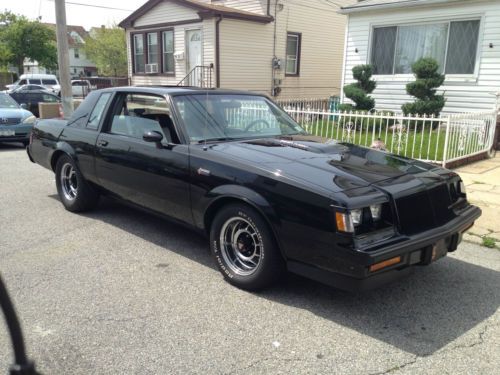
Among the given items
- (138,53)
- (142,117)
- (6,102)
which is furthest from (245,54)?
(142,117)

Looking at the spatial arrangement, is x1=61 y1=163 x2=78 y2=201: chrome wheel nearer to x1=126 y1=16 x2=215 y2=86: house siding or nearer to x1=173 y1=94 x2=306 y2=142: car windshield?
x1=173 y1=94 x2=306 y2=142: car windshield

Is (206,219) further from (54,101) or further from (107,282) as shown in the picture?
(54,101)

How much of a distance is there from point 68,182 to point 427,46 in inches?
419

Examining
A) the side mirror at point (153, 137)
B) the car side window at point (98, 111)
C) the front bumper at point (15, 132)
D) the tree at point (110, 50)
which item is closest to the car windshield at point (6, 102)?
the front bumper at point (15, 132)

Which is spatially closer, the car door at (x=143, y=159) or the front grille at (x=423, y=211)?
the front grille at (x=423, y=211)

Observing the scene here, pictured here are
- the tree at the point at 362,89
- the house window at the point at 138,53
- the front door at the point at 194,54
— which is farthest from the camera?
the house window at the point at 138,53

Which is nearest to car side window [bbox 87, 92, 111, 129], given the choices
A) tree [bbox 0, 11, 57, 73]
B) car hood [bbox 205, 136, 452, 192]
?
car hood [bbox 205, 136, 452, 192]

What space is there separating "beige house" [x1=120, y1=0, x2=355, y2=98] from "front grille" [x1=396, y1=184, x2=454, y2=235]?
576 inches

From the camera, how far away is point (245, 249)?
3.88 meters

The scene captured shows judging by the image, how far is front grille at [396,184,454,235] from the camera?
11.1 feet

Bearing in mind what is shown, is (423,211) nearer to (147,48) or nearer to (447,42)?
(447,42)

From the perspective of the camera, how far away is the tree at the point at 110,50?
1845 inches

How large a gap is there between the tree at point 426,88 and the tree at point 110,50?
131 ft

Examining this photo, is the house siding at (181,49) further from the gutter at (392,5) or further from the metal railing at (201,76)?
the gutter at (392,5)
